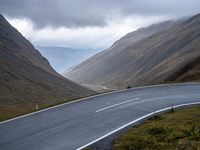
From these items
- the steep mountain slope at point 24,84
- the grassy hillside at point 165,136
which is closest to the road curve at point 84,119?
the grassy hillside at point 165,136

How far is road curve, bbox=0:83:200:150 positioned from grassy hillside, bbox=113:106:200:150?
143 centimetres

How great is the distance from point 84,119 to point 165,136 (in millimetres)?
6199

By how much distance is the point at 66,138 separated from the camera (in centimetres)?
1709

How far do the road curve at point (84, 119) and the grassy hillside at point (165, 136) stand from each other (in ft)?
4.70

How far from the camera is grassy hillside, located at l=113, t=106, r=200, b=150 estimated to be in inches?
570

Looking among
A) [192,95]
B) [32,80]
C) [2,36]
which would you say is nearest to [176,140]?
[192,95]

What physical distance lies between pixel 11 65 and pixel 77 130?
117750mm

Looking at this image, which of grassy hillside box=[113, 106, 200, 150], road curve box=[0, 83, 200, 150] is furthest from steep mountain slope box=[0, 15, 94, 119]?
grassy hillside box=[113, 106, 200, 150]

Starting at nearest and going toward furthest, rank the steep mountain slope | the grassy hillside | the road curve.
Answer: the grassy hillside, the road curve, the steep mountain slope

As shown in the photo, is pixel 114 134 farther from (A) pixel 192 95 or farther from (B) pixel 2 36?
(B) pixel 2 36

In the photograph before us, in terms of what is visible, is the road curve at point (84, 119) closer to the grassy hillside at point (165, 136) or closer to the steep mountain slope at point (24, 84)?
the grassy hillside at point (165, 136)

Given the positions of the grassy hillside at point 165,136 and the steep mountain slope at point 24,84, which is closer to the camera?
the grassy hillside at point 165,136

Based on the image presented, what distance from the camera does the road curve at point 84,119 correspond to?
16.8 m

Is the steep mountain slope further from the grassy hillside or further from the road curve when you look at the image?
the grassy hillside
